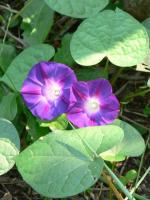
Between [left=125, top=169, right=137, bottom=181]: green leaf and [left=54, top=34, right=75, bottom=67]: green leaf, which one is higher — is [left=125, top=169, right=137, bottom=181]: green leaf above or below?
below

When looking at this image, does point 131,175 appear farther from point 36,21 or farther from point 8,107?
point 36,21

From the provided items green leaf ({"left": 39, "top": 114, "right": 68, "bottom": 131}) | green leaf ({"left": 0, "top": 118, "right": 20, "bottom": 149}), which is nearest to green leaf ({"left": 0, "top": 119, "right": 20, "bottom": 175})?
green leaf ({"left": 0, "top": 118, "right": 20, "bottom": 149})

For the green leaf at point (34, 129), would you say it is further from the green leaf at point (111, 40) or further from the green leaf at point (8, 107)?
the green leaf at point (111, 40)

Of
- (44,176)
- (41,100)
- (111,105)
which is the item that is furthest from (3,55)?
(44,176)

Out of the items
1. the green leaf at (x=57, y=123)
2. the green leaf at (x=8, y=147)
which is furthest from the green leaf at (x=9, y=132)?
the green leaf at (x=57, y=123)

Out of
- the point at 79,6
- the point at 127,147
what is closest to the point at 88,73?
the point at 79,6

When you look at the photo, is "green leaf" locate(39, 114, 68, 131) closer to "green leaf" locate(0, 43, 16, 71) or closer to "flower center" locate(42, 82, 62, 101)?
"flower center" locate(42, 82, 62, 101)
